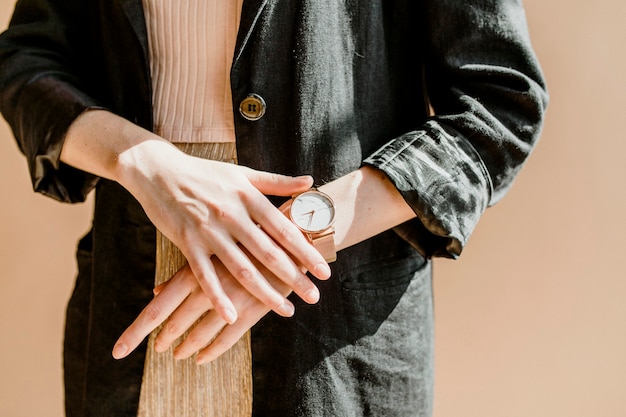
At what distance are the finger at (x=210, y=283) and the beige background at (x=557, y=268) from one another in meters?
0.72

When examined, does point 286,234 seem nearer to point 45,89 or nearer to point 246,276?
point 246,276

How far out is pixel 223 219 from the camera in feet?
2.12

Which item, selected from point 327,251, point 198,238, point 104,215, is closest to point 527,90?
point 327,251

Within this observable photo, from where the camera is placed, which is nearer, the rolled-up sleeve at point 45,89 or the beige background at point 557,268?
the rolled-up sleeve at point 45,89

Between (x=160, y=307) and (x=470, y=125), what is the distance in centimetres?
42

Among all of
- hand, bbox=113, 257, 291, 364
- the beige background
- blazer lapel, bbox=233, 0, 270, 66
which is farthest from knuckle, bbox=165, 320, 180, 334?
the beige background

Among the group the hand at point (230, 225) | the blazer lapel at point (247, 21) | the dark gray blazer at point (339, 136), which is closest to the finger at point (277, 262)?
the hand at point (230, 225)

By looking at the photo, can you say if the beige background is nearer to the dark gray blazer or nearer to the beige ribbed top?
the dark gray blazer

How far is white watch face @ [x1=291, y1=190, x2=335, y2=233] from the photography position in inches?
26.2

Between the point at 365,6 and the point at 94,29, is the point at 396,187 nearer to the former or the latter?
the point at 365,6

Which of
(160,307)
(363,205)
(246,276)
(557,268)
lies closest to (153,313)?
(160,307)

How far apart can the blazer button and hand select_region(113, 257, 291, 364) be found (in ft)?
0.61

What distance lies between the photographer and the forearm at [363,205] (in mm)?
692

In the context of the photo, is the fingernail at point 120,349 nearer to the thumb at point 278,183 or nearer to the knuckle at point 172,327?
the knuckle at point 172,327
